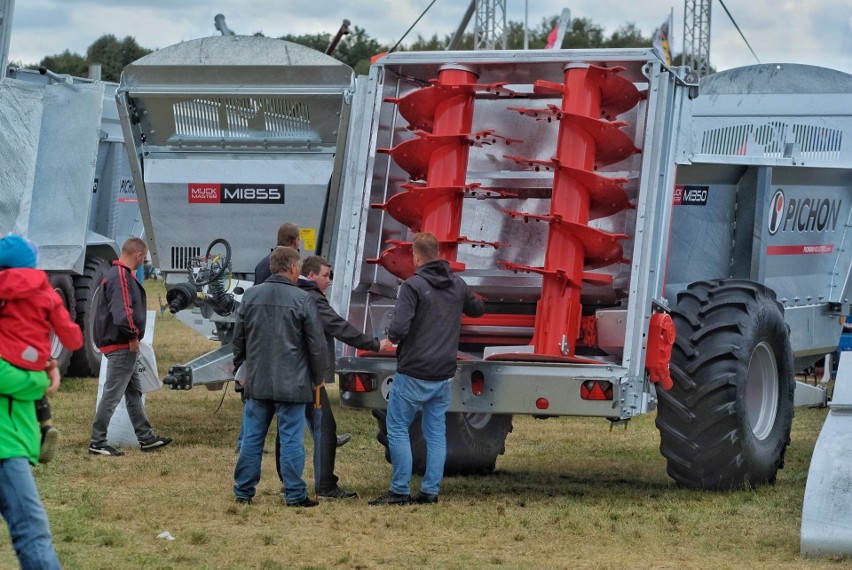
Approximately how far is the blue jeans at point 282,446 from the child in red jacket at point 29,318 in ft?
8.75

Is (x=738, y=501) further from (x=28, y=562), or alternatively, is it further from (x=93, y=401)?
(x=93, y=401)

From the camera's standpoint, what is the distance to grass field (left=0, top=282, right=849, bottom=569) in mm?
6922

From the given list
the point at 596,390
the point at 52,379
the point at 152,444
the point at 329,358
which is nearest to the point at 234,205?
the point at 152,444

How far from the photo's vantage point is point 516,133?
9.26 m

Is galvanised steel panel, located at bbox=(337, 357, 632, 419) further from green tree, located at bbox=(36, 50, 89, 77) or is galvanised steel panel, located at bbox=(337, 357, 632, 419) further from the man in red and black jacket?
green tree, located at bbox=(36, 50, 89, 77)

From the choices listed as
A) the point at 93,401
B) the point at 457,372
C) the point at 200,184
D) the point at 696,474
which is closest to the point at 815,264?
the point at 696,474

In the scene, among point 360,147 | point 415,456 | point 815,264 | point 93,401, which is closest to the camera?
point 360,147

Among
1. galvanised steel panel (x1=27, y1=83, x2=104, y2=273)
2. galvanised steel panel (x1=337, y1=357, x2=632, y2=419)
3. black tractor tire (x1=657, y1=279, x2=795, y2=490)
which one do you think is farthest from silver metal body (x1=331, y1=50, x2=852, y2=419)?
galvanised steel panel (x1=27, y1=83, x2=104, y2=273)

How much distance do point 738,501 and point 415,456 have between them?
7.28 feet

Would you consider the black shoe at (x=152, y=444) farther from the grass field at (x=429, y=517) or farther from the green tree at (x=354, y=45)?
the green tree at (x=354, y=45)

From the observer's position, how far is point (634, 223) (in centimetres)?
881

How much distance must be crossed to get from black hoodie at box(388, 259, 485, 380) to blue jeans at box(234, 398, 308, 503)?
69cm

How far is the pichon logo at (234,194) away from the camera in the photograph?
11672mm

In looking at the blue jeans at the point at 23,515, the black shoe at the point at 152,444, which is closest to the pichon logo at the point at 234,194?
the black shoe at the point at 152,444
